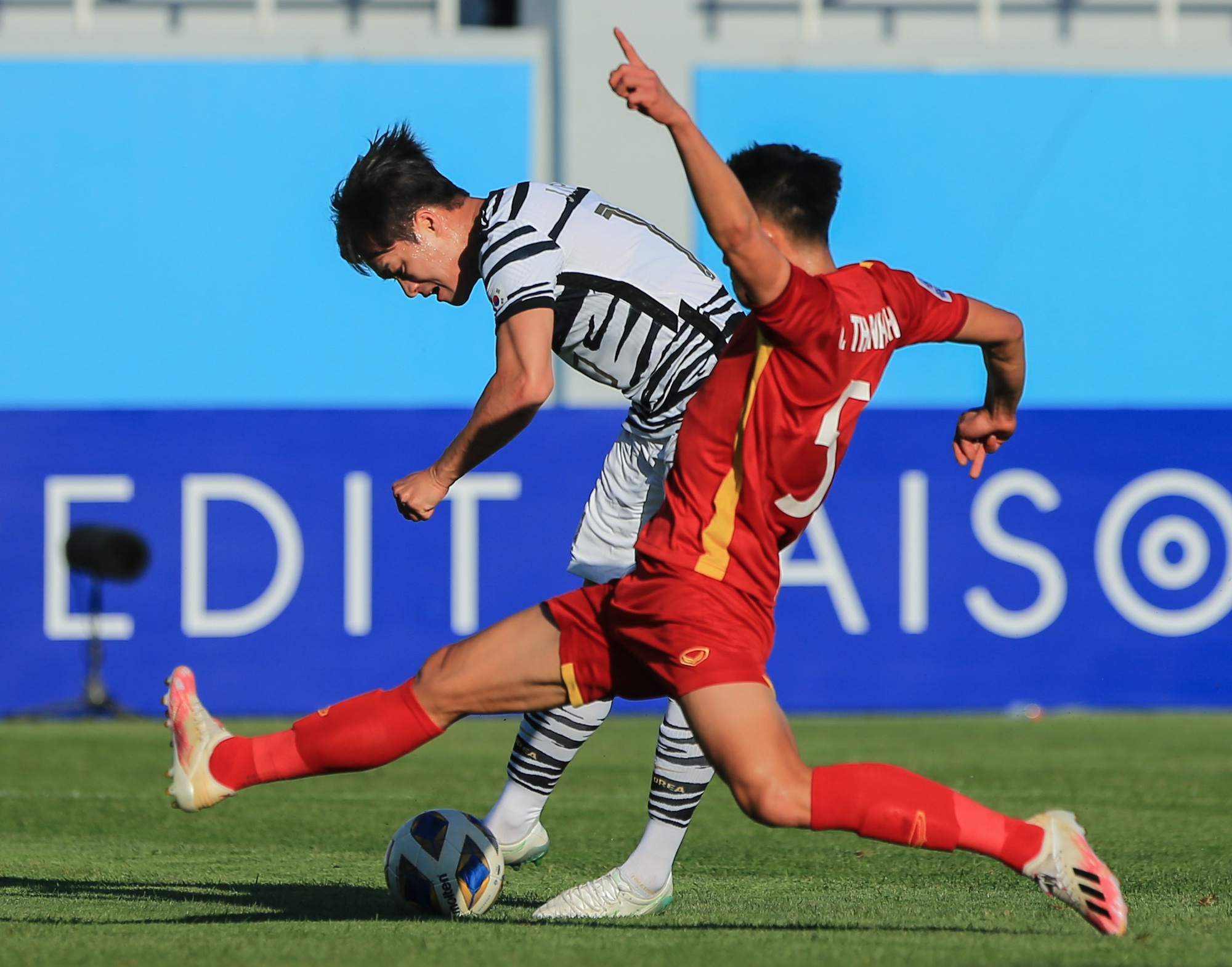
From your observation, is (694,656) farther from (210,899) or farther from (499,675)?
(210,899)

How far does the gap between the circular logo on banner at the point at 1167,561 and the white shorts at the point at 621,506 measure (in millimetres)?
6652

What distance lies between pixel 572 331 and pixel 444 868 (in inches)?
→ 54.0

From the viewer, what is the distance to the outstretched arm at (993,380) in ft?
13.5

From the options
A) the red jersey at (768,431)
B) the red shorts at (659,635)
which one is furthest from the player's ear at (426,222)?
the red shorts at (659,635)

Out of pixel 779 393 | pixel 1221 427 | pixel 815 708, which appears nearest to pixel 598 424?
pixel 815 708

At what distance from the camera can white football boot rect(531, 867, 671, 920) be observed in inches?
173

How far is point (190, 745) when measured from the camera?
4.12m

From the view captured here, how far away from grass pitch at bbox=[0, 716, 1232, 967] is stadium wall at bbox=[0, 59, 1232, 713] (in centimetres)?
99

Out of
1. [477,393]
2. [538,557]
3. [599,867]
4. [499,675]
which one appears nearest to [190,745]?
[499,675]

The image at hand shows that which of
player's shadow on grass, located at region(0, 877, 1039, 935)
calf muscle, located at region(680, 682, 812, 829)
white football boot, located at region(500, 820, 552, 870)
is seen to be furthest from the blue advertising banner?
calf muscle, located at region(680, 682, 812, 829)

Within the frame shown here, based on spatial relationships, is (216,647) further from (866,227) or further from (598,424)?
(866,227)

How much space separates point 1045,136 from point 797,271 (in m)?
10.7

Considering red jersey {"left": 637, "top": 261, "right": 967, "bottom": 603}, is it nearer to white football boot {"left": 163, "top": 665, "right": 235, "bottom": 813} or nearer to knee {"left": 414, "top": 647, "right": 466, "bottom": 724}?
knee {"left": 414, "top": 647, "right": 466, "bottom": 724}

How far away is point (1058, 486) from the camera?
10750mm
